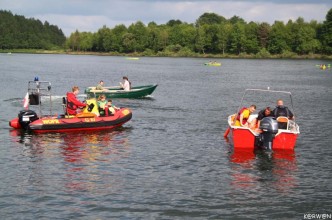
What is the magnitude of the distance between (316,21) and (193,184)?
562ft

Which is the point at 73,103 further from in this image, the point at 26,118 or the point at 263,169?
the point at 263,169

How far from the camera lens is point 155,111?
3734cm

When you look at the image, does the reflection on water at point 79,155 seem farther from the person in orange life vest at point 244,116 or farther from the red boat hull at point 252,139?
the person in orange life vest at point 244,116

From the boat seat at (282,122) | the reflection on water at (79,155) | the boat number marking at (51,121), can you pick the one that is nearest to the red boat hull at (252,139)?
the boat seat at (282,122)

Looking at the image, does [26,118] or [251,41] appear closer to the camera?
[26,118]

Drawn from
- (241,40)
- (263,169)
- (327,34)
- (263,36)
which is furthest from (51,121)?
(263,36)

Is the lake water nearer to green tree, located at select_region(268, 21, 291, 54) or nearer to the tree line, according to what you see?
the tree line

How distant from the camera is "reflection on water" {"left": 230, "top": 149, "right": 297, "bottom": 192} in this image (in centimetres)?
1831

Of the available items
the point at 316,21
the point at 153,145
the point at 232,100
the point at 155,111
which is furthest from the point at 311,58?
the point at 153,145

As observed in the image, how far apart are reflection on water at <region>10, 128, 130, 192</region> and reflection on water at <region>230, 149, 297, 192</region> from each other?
4.54m

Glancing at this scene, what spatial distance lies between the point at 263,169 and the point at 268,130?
8.96ft

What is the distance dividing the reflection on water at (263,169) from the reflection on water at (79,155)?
179 inches

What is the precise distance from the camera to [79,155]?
73.1 ft

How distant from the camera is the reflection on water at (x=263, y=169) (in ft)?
60.1
